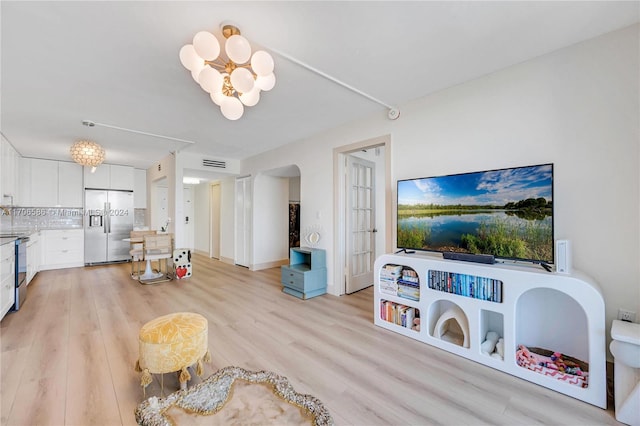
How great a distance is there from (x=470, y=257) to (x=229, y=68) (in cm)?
247

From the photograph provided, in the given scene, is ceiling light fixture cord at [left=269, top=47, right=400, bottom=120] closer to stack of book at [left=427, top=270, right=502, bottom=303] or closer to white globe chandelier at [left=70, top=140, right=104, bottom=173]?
stack of book at [left=427, top=270, right=502, bottom=303]

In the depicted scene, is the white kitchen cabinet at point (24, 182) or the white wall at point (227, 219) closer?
the white kitchen cabinet at point (24, 182)

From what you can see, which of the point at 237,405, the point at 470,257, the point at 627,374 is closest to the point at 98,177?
the point at 237,405

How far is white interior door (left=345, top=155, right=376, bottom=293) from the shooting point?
3940 mm

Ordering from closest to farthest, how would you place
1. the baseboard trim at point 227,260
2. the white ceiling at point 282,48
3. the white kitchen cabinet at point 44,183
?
the white ceiling at point 282,48 < the white kitchen cabinet at point 44,183 < the baseboard trim at point 227,260

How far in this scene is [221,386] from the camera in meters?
1.66

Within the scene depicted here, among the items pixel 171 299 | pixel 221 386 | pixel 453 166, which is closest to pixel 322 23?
pixel 453 166

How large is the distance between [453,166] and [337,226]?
176 centimetres

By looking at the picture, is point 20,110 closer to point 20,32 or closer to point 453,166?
point 20,32

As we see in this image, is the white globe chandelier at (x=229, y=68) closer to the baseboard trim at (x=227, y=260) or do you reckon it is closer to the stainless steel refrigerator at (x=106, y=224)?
the baseboard trim at (x=227, y=260)

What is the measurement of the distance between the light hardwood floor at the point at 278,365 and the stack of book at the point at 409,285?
42 cm

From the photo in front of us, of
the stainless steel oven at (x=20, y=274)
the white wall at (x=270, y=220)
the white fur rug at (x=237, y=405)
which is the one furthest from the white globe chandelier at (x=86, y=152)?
the white fur rug at (x=237, y=405)

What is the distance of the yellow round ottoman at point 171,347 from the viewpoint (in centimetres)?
170

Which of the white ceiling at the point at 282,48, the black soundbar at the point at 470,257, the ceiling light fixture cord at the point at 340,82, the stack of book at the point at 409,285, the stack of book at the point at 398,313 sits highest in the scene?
the white ceiling at the point at 282,48
